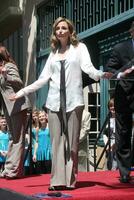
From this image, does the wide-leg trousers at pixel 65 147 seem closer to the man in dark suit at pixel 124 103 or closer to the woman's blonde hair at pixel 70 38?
the man in dark suit at pixel 124 103

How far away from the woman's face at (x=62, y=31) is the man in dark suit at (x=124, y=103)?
0.67m

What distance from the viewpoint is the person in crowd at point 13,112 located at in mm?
9117

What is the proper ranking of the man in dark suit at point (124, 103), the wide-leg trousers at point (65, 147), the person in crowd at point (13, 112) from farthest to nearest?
the person in crowd at point (13, 112) → the man in dark suit at point (124, 103) → the wide-leg trousers at point (65, 147)

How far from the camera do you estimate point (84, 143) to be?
12234mm

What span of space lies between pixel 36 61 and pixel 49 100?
10156 millimetres

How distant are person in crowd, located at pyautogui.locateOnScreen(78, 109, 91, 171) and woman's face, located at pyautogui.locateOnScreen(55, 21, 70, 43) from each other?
4.63 m

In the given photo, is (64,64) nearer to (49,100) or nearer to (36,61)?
(49,100)

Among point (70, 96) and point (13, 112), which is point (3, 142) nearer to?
point (13, 112)

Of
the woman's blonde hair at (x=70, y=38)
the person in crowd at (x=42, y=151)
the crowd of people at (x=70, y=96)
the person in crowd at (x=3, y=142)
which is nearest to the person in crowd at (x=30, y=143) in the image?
the person in crowd at (x=42, y=151)

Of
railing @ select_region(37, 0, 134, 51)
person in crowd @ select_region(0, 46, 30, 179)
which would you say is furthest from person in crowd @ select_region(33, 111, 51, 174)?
railing @ select_region(37, 0, 134, 51)

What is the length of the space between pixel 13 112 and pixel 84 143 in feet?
11.2

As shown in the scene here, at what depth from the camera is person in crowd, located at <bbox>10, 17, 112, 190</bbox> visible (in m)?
7.12

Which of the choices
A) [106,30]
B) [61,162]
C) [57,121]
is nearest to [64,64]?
[57,121]

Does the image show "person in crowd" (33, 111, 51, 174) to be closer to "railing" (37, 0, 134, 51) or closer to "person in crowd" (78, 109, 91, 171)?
"person in crowd" (78, 109, 91, 171)
